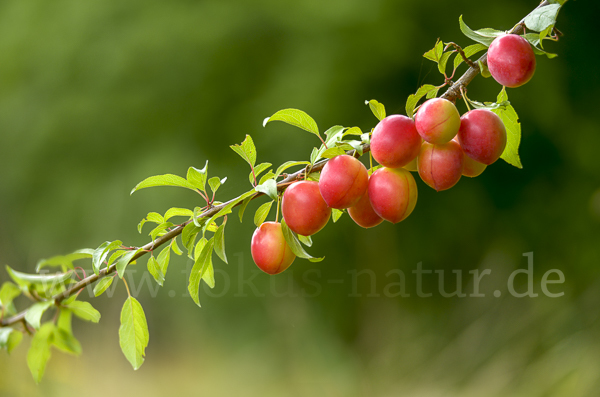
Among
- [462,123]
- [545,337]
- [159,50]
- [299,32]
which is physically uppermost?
[159,50]

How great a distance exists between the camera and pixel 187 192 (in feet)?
2.88

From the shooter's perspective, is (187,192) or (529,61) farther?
(187,192)

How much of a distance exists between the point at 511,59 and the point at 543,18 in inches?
0.8

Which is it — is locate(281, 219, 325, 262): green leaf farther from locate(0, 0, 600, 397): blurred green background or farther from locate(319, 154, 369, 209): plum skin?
locate(0, 0, 600, 397): blurred green background

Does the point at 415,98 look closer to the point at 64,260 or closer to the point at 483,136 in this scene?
the point at 483,136

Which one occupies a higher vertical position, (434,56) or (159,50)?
(159,50)

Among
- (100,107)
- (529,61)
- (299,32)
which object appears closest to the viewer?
(529,61)

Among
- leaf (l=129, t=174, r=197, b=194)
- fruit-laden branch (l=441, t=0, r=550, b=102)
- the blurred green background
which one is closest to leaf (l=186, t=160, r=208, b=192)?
leaf (l=129, t=174, r=197, b=194)

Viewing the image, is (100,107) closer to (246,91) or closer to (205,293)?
(246,91)

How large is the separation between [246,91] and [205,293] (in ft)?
1.35

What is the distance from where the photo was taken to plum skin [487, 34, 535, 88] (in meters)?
0.17

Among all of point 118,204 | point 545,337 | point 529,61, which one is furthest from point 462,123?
point 118,204

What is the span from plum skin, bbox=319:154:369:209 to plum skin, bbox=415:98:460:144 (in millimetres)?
30

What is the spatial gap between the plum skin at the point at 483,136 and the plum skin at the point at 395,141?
20mm
